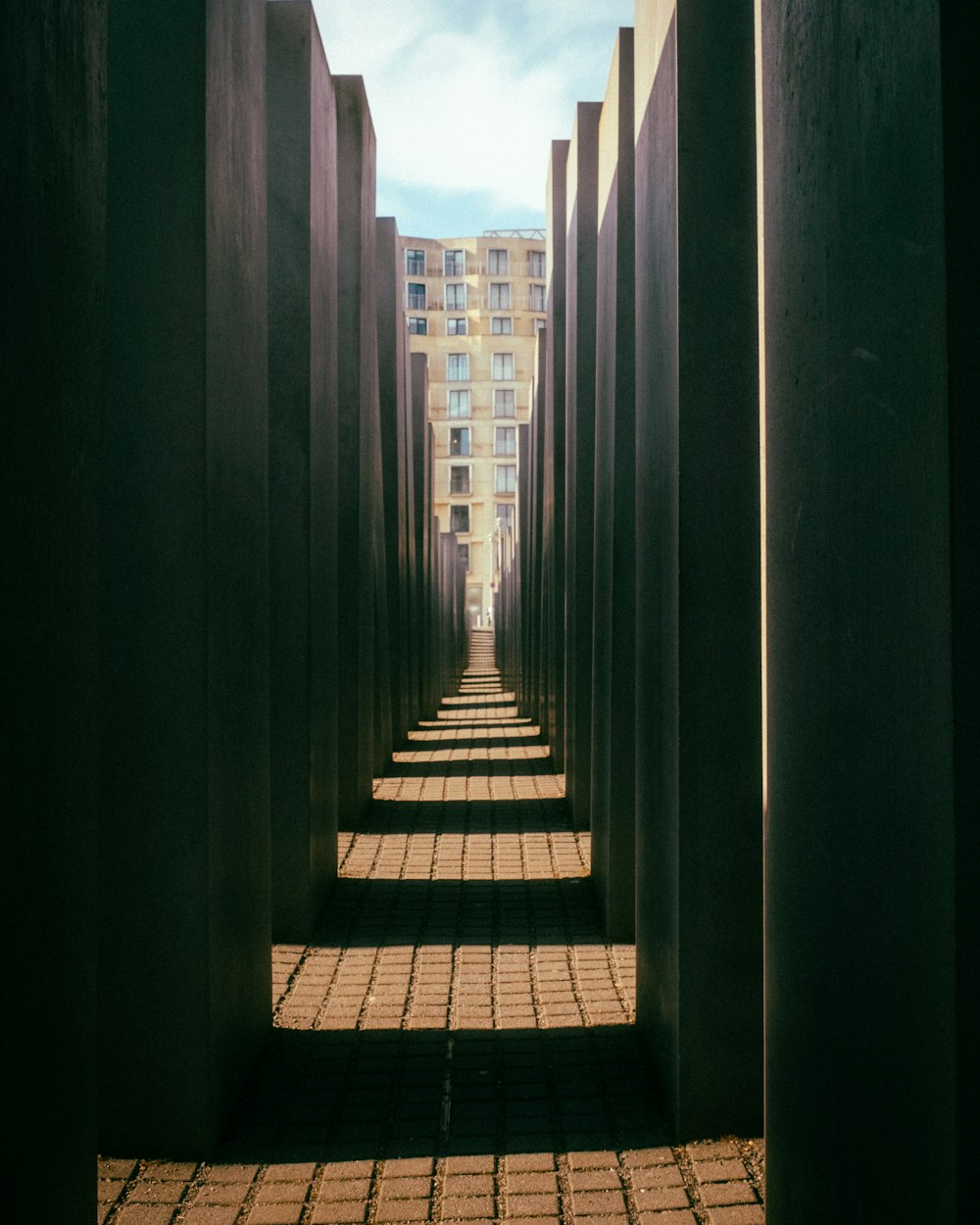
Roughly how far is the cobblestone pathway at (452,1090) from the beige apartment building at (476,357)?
5369 centimetres

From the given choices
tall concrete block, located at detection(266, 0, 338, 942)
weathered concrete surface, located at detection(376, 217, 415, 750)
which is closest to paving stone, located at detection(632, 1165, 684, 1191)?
tall concrete block, located at detection(266, 0, 338, 942)

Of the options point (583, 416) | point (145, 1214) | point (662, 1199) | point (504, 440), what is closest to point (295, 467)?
point (583, 416)

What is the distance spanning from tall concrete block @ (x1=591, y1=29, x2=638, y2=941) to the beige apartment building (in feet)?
177

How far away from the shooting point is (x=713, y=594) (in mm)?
3869

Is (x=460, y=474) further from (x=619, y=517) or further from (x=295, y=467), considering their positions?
(x=619, y=517)

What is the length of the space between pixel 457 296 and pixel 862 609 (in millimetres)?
61764

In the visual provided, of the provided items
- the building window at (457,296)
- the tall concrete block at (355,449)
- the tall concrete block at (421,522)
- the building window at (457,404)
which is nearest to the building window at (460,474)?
the building window at (457,404)

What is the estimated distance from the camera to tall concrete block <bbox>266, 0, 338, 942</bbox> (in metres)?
6.09

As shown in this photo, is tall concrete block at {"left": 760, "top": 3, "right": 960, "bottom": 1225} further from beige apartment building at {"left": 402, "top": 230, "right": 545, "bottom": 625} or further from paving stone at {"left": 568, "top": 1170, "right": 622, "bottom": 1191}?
beige apartment building at {"left": 402, "top": 230, "right": 545, "bottom": 625}

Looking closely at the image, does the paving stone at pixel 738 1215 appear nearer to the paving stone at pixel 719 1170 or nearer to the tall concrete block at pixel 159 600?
the paving stone at pixel 719 1170

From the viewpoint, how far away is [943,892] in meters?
1.84

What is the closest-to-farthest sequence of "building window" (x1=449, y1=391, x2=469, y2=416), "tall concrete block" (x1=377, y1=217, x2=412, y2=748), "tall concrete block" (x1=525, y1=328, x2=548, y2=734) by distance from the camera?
"tall concrete block" (x1=377, y1=217, x2=412, y2=748) → "tall concrete block" (x1=525, y1=328, x2=548, y2=734) → "building window" (x1=449, y1=391, x2=469, y2=416)

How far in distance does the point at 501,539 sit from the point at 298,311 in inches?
1450

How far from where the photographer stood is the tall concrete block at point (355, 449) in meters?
8.53
